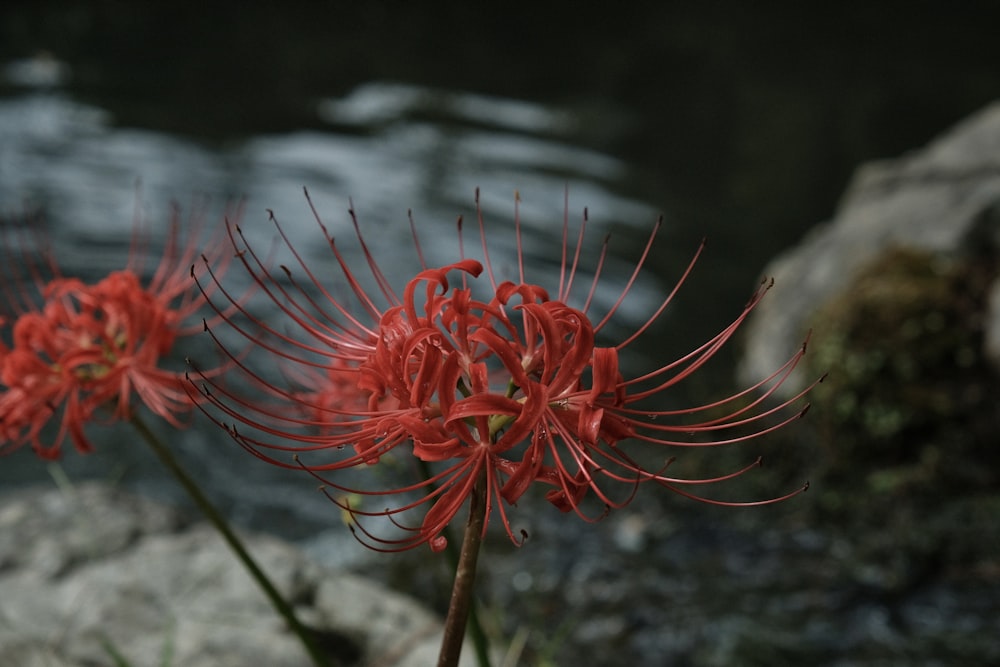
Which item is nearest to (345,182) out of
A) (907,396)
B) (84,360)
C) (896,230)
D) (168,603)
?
(896,230)

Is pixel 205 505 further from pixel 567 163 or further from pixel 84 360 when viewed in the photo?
pixel 567 163

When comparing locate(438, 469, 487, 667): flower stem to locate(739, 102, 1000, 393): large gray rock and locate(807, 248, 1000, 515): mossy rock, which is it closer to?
locate(807, 248, 1000, 515): mossy rock

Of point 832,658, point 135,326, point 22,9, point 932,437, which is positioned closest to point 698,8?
point 22,9

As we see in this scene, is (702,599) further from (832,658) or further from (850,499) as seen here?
(850,499)

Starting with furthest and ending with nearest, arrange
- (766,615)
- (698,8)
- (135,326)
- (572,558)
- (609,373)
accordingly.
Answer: (698,8)
(572,558)
(766,615)
(135,326)
(609,373)

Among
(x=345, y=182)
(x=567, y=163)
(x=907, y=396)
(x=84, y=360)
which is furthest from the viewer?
(x=567, y=163)

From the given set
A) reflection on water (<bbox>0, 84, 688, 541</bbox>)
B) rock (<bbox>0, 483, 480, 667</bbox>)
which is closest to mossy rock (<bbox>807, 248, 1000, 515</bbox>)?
reflection on water (<bbox>0, 84, 688, 541</bbox>)
